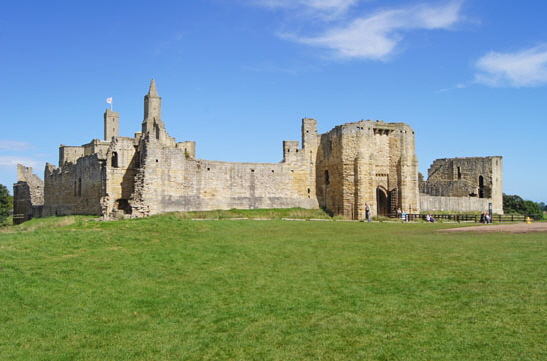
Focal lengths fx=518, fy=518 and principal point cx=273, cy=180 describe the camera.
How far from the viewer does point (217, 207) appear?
3566 cm

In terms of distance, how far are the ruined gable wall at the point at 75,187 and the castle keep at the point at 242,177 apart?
0.25 ft

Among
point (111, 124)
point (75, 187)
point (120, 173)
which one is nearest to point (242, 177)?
point (120, 173)

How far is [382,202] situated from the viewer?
40469mm

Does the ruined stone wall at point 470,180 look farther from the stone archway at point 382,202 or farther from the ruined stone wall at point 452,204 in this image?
the stone archway at point 382,202

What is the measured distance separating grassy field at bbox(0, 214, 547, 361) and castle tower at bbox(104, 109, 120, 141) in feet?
117

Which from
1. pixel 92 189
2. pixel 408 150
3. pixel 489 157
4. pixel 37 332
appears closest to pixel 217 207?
pixel 92 189

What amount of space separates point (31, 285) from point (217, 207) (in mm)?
23810

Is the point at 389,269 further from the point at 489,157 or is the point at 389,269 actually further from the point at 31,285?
the point at 489,157

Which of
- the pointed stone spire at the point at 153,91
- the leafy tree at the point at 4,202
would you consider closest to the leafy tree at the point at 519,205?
the pointed stone spire at the point at 153,91

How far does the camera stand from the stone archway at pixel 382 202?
131 ft

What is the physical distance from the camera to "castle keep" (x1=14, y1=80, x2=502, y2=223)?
3288 cm

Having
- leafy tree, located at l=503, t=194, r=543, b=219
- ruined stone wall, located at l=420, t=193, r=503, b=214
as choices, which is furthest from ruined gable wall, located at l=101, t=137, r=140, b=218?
leafy tree, located at l=503, t=194, r=543, b=219

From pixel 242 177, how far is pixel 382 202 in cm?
1143

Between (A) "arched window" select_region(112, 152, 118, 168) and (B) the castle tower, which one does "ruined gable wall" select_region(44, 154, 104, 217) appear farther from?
(B) the castle tower
